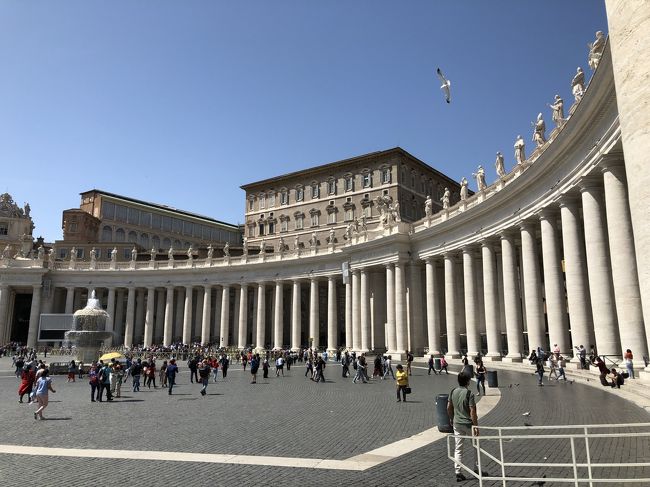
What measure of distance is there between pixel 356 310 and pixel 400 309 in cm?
750

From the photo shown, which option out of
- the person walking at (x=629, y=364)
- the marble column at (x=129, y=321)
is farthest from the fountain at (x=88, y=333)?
the person walking at (x=629, y=364)

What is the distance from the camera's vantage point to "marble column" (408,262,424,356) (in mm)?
45312

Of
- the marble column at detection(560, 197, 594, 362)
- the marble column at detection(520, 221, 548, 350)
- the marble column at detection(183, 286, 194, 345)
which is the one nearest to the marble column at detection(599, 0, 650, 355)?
the marble column at detection(560, 197, 594, 362)

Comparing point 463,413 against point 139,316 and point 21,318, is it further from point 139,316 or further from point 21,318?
point 21,318

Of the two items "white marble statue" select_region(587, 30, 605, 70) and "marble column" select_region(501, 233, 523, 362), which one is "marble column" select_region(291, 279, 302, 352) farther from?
"white marble statue" select_region(587, 30, 605, 70)

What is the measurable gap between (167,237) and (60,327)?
4572 cm

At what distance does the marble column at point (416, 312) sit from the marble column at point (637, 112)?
1510 inches

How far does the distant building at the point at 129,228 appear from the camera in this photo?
82.2 meters

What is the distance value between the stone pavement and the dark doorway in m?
60.8

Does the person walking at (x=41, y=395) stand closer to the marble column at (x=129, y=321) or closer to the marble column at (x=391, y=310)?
the marble column at (x=391, y=310)

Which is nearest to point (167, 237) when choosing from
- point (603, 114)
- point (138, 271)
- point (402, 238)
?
point (138, 271)

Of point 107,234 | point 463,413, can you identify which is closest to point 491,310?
point 463,413

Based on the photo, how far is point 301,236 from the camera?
268 ft

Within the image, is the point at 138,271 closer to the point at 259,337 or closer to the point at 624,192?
the point at 259,337
